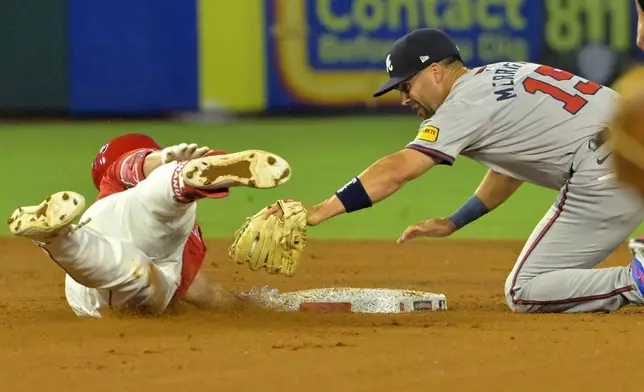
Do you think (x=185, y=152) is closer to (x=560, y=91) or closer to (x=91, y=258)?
(x=91, y=258)

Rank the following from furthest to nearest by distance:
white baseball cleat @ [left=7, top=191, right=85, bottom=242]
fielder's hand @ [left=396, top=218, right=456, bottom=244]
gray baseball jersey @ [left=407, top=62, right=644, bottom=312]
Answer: fielder's hand @ [left=396, top=218, right=456, bottom=244]
gray baseball jersey @ [left=407, top=62, right=644, bottom=312]
white baseball cleat @ [left=7, top=191, right=85, bottom=242]

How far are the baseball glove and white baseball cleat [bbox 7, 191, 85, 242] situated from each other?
2.37ft

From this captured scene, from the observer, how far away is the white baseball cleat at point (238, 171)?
4.88 metres

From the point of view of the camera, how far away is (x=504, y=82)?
19.4 feet

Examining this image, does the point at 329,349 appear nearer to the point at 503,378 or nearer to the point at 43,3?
the point at 503,378

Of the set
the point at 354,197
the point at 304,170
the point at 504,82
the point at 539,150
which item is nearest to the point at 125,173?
the point at 354,197

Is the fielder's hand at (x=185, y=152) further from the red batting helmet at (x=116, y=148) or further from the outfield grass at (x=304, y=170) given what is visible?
the outfield grass at (x=304, y=170)

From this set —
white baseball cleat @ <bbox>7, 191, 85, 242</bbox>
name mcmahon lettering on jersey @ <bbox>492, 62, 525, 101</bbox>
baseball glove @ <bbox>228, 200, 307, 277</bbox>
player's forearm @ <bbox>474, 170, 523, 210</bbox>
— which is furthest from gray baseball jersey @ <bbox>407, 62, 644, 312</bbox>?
white baseball cleat @ <bbox>7, 191, 85, 242</bbox>

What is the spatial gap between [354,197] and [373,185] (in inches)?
4.0

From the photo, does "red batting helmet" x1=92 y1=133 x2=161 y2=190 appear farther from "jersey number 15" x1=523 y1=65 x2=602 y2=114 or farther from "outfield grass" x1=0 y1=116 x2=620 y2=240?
"outfield grass" x1=0 y1=116 x2=620 y2=240

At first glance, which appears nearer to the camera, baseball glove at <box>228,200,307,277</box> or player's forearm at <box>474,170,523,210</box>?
baseball glove at <box>228,200,307,277</box>

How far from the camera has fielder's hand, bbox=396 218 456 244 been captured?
20.2ft

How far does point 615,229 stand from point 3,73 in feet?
37.9

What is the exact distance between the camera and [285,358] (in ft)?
14.6
